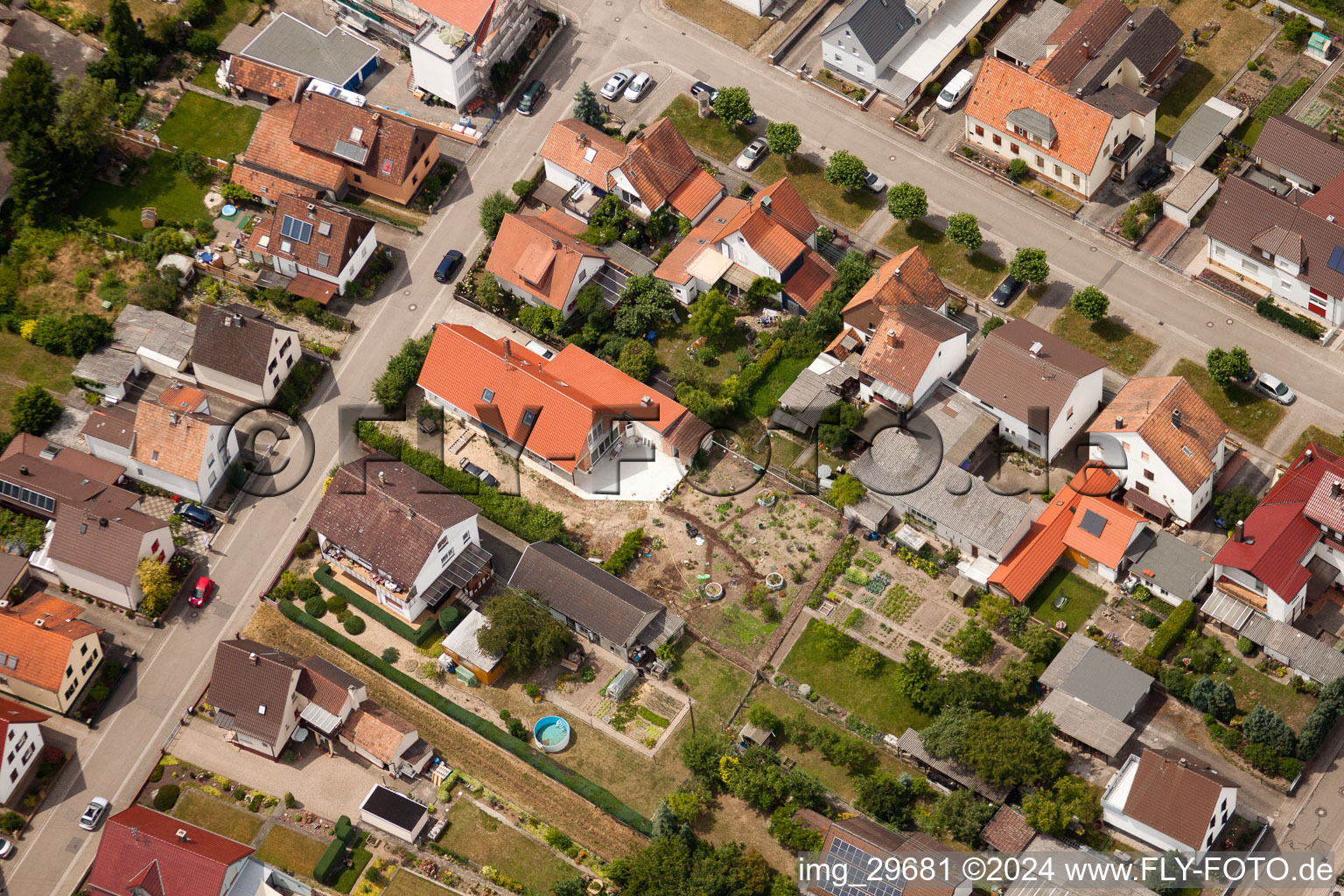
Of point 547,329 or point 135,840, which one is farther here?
point 547,329

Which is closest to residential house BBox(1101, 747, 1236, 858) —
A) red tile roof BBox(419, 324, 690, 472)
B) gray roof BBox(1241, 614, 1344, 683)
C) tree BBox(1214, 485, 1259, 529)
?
gray roof BBox(1241, 614, 1344, 683)

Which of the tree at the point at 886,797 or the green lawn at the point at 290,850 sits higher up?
the tree at the point at 886,797

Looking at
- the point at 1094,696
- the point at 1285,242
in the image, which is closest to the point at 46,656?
the point at 1094,696

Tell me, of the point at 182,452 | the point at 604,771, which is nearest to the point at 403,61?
the point at 182,452

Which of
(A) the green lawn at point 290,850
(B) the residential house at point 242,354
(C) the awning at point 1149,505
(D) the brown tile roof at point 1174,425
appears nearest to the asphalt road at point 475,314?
(B) the residential house at point 242,354

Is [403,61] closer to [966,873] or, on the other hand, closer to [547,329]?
[547,329]

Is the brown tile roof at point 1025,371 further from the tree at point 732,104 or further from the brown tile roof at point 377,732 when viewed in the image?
the brown tile roof at point 377,732

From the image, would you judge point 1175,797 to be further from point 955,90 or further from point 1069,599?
point 955,90
